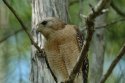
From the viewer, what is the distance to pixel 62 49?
2.83m

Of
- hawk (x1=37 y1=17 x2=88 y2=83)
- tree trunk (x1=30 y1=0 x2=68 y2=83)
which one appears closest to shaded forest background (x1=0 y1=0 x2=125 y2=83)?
tree trunk (x1=30 y1=0 x2=68 y2=83)

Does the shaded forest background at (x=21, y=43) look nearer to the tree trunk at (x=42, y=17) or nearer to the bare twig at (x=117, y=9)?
the bare twig at (x=117, y=9)

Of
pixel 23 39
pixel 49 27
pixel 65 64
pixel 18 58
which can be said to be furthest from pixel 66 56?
pixel 23 39

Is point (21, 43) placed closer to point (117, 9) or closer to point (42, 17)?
point (117, 9)

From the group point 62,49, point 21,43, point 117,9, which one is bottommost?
point 21,43

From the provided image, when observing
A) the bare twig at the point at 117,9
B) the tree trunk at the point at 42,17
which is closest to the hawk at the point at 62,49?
the tree trunk at the point at 42,17

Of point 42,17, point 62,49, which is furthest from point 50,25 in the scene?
point 62,49

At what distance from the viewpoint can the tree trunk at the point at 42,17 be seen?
3062 millimetres

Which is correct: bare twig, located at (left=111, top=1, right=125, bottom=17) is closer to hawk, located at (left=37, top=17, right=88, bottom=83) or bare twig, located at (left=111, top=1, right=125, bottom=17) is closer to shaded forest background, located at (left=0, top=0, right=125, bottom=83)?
shaded forest background, located at (left=0, top=0, right=125, bottom=83)

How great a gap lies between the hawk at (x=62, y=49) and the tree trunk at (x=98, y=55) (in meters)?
0.78

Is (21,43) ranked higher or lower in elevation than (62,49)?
lower

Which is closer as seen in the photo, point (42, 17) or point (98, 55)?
point (42, 17)

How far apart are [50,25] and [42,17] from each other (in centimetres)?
14

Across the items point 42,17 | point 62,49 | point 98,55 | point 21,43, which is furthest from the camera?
point 21,43
